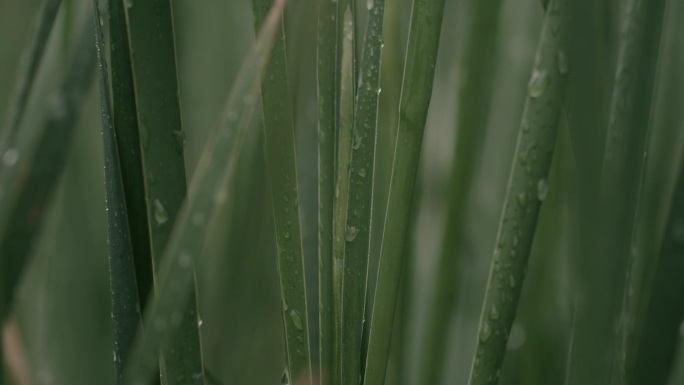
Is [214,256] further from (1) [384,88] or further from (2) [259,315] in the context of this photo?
(1) [384,88]

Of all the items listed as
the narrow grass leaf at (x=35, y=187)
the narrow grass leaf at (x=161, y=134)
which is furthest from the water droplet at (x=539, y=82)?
the narrow grass leaf at (x=35, y=187)

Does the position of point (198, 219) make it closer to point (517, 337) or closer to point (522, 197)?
point (522, 197)

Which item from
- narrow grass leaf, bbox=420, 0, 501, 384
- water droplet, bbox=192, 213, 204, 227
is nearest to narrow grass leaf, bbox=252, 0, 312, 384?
water droplet, bbox=192, 213, 204, 227

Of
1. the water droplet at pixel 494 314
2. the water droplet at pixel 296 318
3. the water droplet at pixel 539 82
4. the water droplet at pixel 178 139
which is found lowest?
the water droplet at pixel 296 318

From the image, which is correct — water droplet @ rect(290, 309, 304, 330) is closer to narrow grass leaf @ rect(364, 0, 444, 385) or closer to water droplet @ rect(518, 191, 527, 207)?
narrow grass leaf @ rect(364, 0, 444, 385)

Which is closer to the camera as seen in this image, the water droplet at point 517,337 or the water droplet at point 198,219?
the water droplet at point 198,219

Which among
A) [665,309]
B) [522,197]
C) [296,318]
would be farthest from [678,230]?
[296,318]

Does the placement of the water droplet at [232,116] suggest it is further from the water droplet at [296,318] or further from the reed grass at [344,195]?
the water droplet at [296,318]

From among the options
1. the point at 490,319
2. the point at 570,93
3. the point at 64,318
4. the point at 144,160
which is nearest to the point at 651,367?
the point at 490,319
